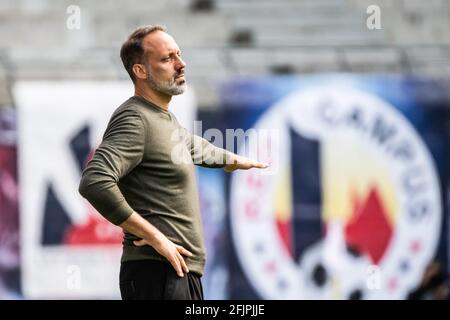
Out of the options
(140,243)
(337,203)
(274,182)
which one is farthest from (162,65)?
(337,203)

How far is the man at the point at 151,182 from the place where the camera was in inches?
176

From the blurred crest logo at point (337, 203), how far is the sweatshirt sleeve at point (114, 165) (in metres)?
6.07

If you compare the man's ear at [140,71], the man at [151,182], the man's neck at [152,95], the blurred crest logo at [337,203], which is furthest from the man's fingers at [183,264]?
the blurred crest logo at [337,203]

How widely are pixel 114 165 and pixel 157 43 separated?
600mm

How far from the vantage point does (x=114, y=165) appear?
14.6ft

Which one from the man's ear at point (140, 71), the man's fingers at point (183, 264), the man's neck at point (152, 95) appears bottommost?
the man's fingers at point (183, 264)

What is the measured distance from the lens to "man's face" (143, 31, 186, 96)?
475 cm

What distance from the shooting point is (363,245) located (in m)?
10.6

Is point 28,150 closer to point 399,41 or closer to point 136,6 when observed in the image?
point 136,6

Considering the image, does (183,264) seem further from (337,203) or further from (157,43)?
(337,203)

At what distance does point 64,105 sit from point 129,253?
629cm

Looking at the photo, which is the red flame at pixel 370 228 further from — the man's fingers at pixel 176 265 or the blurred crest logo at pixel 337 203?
the man's fingers at pixel 176 265
